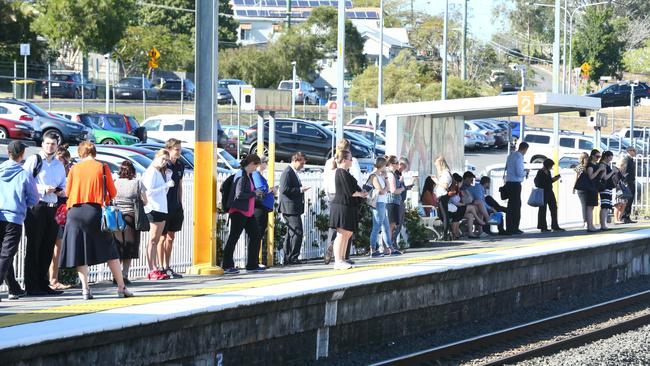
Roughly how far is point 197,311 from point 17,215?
249 cm

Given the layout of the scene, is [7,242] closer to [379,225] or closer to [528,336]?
[528,336]

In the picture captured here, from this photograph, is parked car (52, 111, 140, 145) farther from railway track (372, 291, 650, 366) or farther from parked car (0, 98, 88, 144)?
railway track (372, 291, 650, 366)

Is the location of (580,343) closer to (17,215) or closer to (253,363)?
(253,363)

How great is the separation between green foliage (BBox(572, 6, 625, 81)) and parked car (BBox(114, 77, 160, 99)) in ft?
124

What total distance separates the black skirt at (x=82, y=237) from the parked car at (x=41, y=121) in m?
22.4

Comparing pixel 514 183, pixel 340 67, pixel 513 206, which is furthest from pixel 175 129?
pixel 514 183

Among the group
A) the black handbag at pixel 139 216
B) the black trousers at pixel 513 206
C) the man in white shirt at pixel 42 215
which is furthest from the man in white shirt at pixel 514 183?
the man in white shirt at pixel 42 215

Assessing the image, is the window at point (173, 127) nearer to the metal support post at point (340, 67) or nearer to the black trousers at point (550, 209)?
the metal support post at point (340, 67)

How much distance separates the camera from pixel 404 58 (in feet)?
220

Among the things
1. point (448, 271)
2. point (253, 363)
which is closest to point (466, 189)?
point (448, 271)

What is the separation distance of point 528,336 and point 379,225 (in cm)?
402

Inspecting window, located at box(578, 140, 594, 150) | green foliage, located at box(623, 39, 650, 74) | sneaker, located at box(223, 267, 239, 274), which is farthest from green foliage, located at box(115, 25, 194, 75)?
sneaker, located at box(223, 267, 239, 274)

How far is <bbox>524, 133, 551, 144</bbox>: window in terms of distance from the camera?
45469 millimetres

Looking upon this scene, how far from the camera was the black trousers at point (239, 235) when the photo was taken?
15.7 metres
